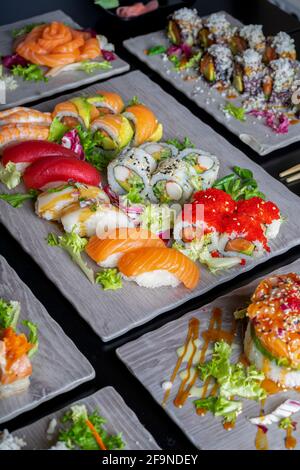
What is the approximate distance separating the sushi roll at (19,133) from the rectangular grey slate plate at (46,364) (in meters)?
0.94

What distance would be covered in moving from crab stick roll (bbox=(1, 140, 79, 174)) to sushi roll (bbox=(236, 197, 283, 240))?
90cm

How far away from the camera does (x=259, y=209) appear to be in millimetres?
3312

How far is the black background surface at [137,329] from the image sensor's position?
273 centimetres

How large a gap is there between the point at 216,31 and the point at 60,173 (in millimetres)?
1596

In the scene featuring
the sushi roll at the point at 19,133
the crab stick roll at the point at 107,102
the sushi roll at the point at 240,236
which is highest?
the sushi roll at the point at 19,133

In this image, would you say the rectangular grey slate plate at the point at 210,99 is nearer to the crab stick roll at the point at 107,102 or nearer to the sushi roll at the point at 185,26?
the sushi roll at the point at 185,26

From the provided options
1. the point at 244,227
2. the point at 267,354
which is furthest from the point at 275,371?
the point at 244,227

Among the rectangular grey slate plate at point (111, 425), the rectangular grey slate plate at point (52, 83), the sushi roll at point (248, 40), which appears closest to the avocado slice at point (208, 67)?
the sushi roll at point (248, 40)

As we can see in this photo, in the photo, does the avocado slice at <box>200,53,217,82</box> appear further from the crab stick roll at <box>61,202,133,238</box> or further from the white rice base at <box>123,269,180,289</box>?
the white rice base at <box>123,269,180,289</box>

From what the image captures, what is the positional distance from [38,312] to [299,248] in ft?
4.07

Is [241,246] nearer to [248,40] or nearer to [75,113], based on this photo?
[75,113]

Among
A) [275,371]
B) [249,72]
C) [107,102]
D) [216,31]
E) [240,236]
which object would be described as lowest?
[275,371]

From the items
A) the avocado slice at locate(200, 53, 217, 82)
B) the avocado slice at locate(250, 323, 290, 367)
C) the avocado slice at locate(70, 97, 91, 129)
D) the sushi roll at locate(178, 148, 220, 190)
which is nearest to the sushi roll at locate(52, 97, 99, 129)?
the avocado slice at locate(70, 97, 91, 129)

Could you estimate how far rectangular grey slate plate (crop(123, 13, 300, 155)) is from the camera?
4.02m
